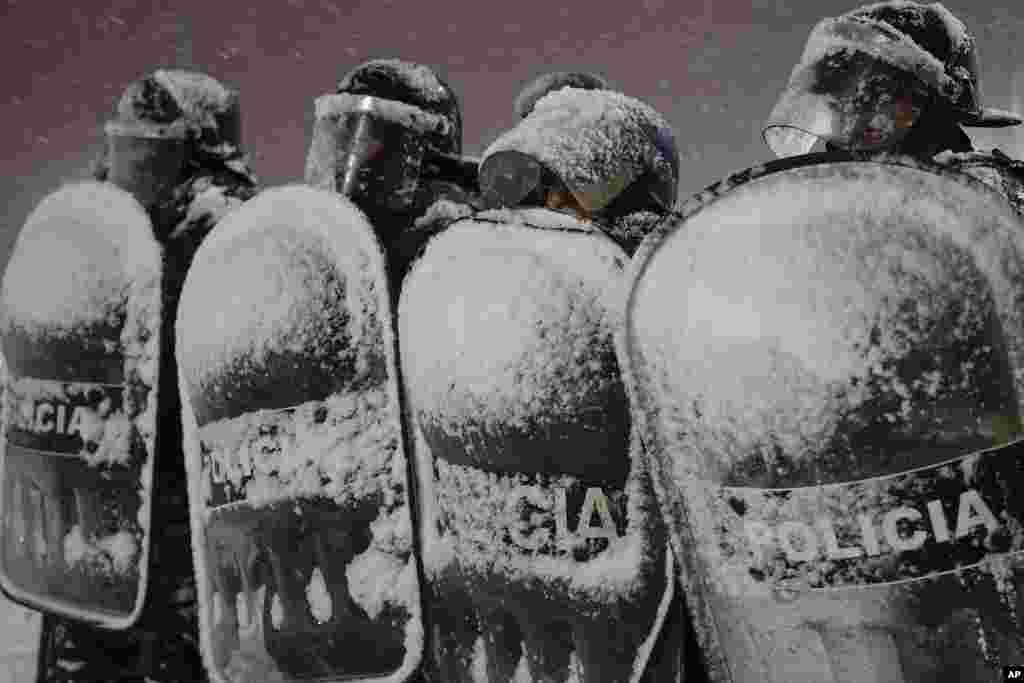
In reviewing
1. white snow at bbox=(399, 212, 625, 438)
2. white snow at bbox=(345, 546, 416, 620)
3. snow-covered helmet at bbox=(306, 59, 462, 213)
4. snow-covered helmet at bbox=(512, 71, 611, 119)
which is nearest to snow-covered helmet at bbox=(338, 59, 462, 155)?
snow-covered helmet at bbox=(306, 59, 462, 213)

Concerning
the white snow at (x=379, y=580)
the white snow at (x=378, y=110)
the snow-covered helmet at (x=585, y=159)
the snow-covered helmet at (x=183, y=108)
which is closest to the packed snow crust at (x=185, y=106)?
the snow-covered helmet at (x=183, y=108)

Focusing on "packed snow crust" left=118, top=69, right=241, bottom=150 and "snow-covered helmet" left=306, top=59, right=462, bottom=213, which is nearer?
"snow-covered helmet" left=306, top=59, right=462, bottom=213

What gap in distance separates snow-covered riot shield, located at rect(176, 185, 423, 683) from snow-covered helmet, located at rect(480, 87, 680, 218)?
0.89ft

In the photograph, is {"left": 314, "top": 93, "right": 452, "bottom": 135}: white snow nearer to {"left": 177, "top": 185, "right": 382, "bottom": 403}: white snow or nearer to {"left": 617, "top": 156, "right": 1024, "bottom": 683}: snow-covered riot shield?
{"left": 177, "top": 185, "right": 382, "bottom": 403}: white snow

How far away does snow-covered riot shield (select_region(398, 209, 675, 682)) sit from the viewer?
46.7 inches

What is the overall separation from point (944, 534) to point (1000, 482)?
0.25 ft

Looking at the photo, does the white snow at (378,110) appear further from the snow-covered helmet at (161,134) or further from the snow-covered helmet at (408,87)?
the snow-covered helmet at (161,134)

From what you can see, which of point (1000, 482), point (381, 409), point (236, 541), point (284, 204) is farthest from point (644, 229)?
point (236, 541)

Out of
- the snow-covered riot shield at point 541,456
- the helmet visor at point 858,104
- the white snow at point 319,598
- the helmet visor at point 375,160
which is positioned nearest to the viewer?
the snow-covered riot shield at point 541,456

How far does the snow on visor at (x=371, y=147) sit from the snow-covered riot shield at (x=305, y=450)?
0.31m

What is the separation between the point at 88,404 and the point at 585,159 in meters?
1.21

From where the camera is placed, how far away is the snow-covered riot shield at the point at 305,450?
149 cm

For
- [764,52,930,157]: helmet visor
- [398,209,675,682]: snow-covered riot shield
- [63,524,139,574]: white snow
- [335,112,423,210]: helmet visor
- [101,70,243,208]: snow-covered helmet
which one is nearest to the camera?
[398,209,675,682]: snow-covered riot shield

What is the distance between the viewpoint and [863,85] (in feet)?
4.65
